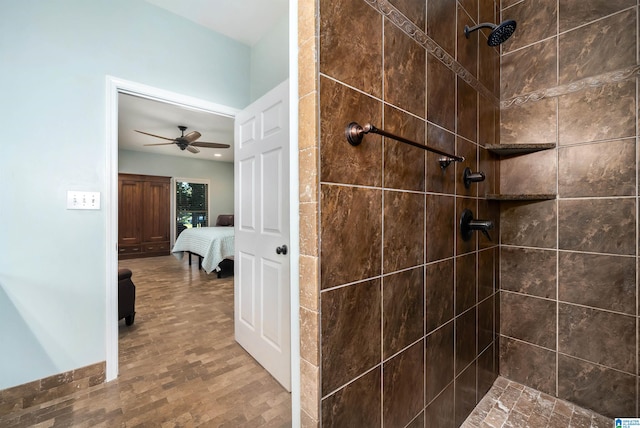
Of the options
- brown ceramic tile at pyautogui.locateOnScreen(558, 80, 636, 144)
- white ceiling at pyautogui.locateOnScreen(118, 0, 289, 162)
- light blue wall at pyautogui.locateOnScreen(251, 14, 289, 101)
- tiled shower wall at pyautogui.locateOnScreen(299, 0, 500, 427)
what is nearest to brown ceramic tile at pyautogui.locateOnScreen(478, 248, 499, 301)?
tiled shower wall at pyautogui.locateOnScreen(299, 0, 500, 427)

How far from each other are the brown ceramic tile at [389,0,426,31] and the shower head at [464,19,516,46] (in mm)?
446

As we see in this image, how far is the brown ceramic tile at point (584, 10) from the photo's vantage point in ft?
4.57

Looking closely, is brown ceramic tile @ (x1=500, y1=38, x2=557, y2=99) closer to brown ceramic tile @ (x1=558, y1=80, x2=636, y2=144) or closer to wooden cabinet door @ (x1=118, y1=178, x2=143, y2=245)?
brown ceramic tile @ (x1=558, y1=80, x2=636, y2=144)

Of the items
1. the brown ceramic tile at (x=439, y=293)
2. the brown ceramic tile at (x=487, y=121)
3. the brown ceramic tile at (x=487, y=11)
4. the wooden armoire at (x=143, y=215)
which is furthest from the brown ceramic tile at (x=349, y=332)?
the wooden armoire at (x=143, y=215)

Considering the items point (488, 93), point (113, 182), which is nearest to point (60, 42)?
point (113, 182)

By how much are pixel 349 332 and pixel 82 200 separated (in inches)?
74.3

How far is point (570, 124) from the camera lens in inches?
61.0

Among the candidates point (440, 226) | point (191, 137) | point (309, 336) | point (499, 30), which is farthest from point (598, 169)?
point (191, 137)

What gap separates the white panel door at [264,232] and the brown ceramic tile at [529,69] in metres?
1.51

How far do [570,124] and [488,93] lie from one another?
502mm

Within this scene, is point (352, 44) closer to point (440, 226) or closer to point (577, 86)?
point (440, 226)

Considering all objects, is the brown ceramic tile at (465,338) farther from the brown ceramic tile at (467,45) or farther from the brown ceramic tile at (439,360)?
the brown ceramic tile at (467,45)

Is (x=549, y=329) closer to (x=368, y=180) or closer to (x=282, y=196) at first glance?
(x=368, y=180)

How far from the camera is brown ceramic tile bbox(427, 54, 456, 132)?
114 centimetres
